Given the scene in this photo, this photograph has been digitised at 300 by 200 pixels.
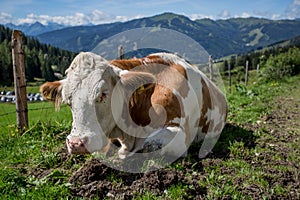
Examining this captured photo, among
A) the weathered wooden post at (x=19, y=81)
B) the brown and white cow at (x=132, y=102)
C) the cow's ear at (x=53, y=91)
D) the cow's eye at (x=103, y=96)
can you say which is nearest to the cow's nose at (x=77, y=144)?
the brown and white cow at (x=132, y=102)

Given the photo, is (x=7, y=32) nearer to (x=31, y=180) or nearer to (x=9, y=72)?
(x=9, y=72)

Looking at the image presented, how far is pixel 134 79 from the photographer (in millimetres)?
4121

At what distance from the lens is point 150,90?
4609 millimetres

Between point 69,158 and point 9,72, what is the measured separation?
6231 centimetres

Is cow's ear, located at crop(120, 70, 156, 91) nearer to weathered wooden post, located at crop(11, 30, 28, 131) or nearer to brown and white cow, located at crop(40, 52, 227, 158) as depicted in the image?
brown and white cow, located at crop(40, 52, 227, 158)

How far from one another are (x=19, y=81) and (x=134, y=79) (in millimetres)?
3628

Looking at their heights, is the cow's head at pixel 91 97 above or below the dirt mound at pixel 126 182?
above

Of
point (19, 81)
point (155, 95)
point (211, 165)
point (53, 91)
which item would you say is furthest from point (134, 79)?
point (19, 81)

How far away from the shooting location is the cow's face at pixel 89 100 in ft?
11.7

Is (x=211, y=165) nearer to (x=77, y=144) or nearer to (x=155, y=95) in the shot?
(x=155, y=95)

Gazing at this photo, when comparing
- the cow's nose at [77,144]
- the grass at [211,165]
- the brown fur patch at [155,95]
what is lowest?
the grass at [211,165]

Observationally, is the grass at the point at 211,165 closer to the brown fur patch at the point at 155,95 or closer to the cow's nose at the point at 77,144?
the cow's nose at the point at 77,144

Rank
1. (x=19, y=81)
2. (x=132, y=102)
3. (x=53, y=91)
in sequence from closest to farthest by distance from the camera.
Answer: (x=53, y=91) < (x=132, y=102) < (x=19, y=81)

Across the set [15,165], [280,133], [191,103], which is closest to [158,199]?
[191,103]
